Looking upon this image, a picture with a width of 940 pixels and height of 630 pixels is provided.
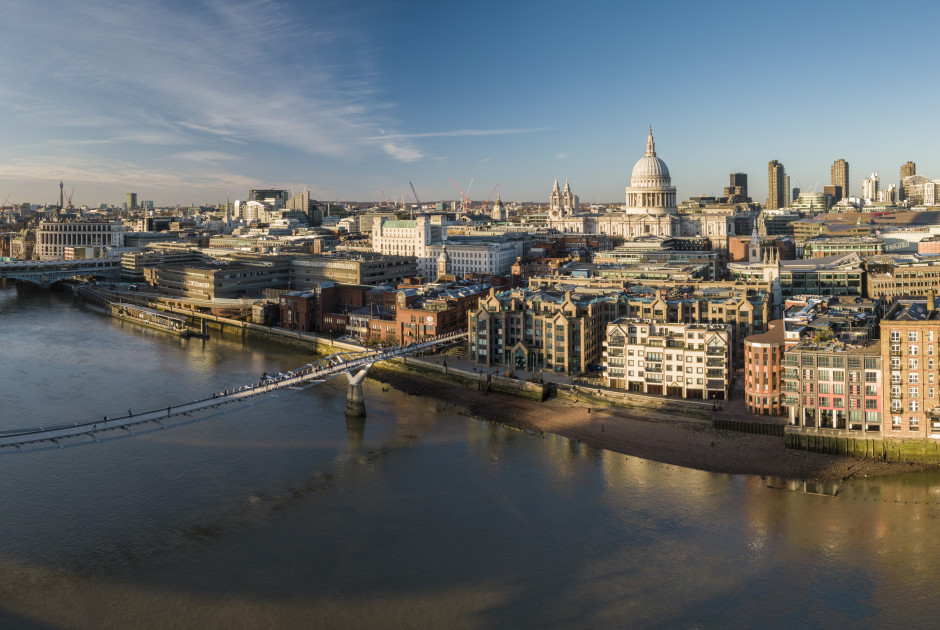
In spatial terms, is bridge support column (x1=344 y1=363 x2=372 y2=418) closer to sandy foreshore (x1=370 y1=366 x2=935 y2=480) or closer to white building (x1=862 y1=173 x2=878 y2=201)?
sandy foreshore (x1=370 y1=366 x2=935 y2=480)

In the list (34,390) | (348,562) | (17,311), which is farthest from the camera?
(17,311)

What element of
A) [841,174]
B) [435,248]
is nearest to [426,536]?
[435,248]

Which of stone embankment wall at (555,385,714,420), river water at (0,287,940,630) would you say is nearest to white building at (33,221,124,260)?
river water at (0,287,940,630)

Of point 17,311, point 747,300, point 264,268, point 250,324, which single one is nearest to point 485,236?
point 264,268

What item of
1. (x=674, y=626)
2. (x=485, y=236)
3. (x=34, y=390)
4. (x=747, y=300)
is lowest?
A: (x=674, y=626)

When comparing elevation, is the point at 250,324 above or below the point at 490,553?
above

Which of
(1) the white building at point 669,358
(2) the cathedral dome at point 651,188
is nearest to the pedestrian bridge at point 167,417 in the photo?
(1) the white building at point 669,358

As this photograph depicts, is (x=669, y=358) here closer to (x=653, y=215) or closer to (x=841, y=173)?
(x=653, y=215)

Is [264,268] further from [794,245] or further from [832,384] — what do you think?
[794,245]
